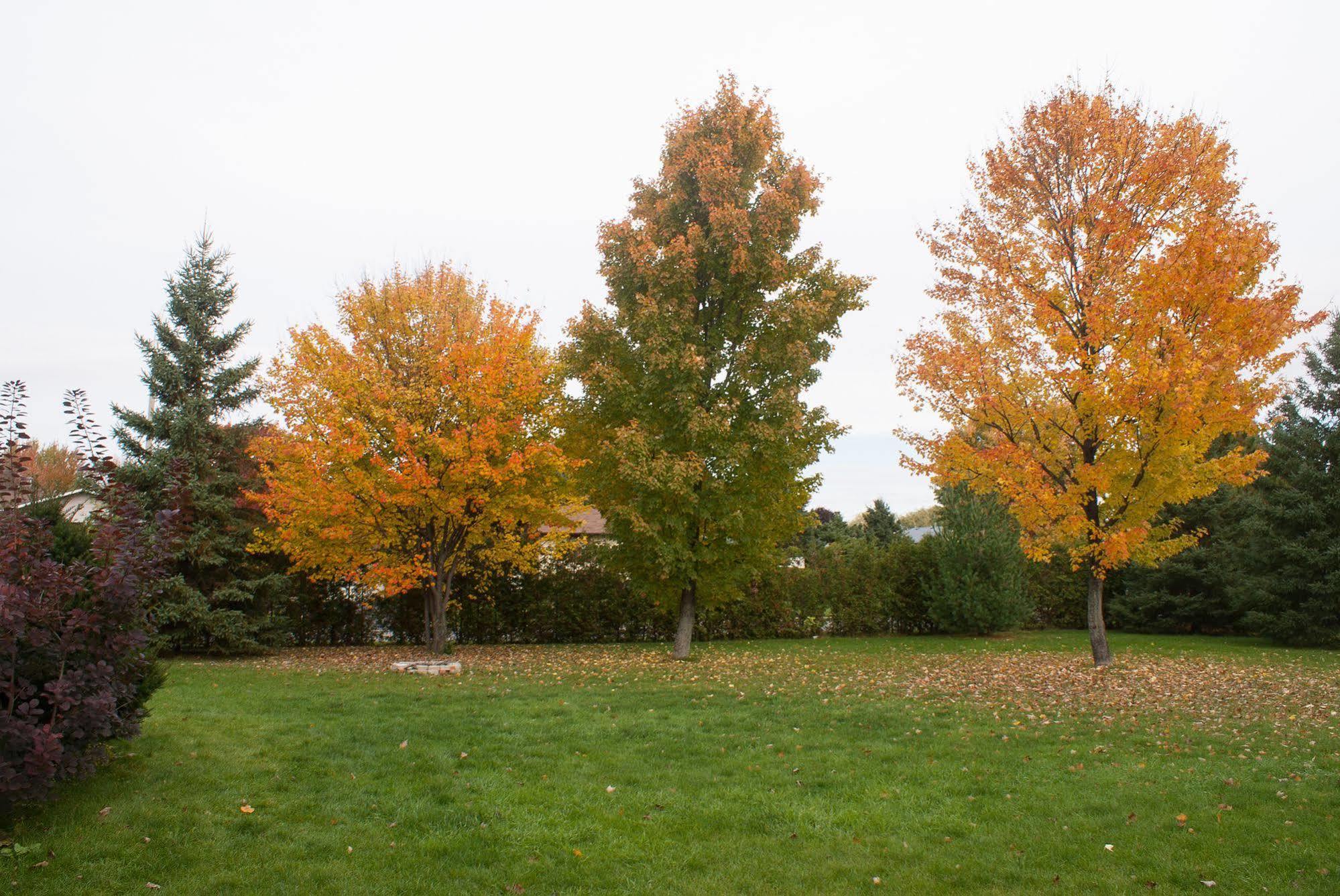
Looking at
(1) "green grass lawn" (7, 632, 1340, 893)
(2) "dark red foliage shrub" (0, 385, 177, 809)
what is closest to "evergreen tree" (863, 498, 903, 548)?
(1) "green grass lawn" (7, 632, 1340, 893)

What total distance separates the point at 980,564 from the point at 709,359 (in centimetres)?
926

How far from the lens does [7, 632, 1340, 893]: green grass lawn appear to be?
14.5ft

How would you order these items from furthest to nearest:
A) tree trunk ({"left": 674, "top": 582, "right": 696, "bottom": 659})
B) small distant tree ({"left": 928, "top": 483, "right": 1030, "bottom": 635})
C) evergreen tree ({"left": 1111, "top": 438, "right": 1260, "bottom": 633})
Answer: evergreen tree ({"left": 1111, "top": 438, "right": 1260, "bottom": 633})
small distant tree ({"left": 928, "top": 483, "right": 1030, "bottom": 635})
tree trunk ({"left": 674, "top": 582, "right": 696, "bottom": 659})

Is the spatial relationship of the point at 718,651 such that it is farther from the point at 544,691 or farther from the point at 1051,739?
the point at 1051,739

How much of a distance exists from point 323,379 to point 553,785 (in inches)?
415

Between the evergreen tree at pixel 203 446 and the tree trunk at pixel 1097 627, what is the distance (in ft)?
47.3

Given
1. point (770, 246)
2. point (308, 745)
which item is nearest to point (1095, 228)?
point (770, 246)

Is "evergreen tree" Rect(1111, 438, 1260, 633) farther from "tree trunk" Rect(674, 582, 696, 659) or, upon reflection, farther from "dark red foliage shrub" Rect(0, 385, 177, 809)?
"dark red foliage shrub" Rect(0, 385, 177, 809)

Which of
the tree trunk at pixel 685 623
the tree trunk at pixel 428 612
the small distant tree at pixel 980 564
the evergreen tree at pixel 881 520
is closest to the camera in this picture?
the tree trunk at pixel 685 623

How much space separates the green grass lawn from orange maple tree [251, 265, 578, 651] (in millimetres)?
3917

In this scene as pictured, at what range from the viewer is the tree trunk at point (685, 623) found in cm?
1425

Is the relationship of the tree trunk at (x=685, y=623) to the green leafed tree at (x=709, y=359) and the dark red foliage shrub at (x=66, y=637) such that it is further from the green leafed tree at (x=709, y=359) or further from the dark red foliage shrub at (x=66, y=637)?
the dark red foliage shrub at (x=66, y=637)

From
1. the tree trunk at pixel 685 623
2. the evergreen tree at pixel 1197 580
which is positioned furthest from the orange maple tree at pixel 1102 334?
the evergreen tree at pixel 1197 580

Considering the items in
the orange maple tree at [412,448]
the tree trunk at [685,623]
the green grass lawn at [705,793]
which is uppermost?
the orange maple tree at [412,448]
